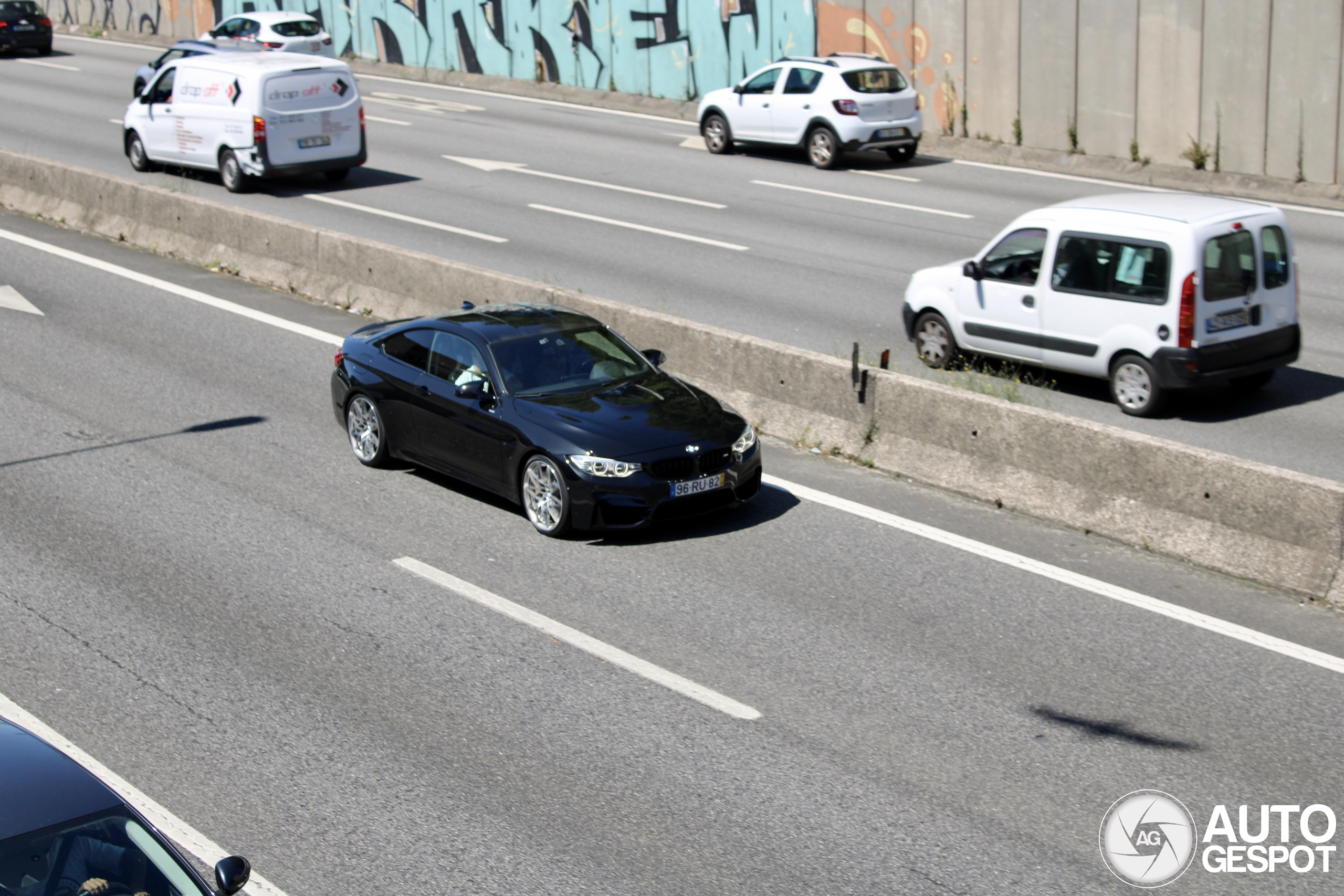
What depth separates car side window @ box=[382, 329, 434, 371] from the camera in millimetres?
10938

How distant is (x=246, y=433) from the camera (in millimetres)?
11852

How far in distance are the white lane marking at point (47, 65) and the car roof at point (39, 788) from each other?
38.2 m

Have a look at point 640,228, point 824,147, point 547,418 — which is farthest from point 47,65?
point 547,418

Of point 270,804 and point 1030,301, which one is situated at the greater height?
point 1030,301

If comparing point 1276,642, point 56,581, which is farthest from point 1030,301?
point 56,581

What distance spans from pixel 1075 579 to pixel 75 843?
6.50 meters

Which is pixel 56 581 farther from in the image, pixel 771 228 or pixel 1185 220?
pixel 771 228

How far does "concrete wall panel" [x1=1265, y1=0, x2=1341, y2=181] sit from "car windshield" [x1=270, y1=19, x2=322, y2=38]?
2402 cm

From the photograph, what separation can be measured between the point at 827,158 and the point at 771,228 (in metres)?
5.56

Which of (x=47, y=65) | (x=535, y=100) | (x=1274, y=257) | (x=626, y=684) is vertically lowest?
(x=626, y=684)

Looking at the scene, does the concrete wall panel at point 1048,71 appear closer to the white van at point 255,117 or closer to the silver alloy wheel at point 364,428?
the white van at point 255,117

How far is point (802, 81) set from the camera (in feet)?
84.1

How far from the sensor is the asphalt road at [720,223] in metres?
13.1

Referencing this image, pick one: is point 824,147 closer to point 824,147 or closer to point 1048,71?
point 824,147
